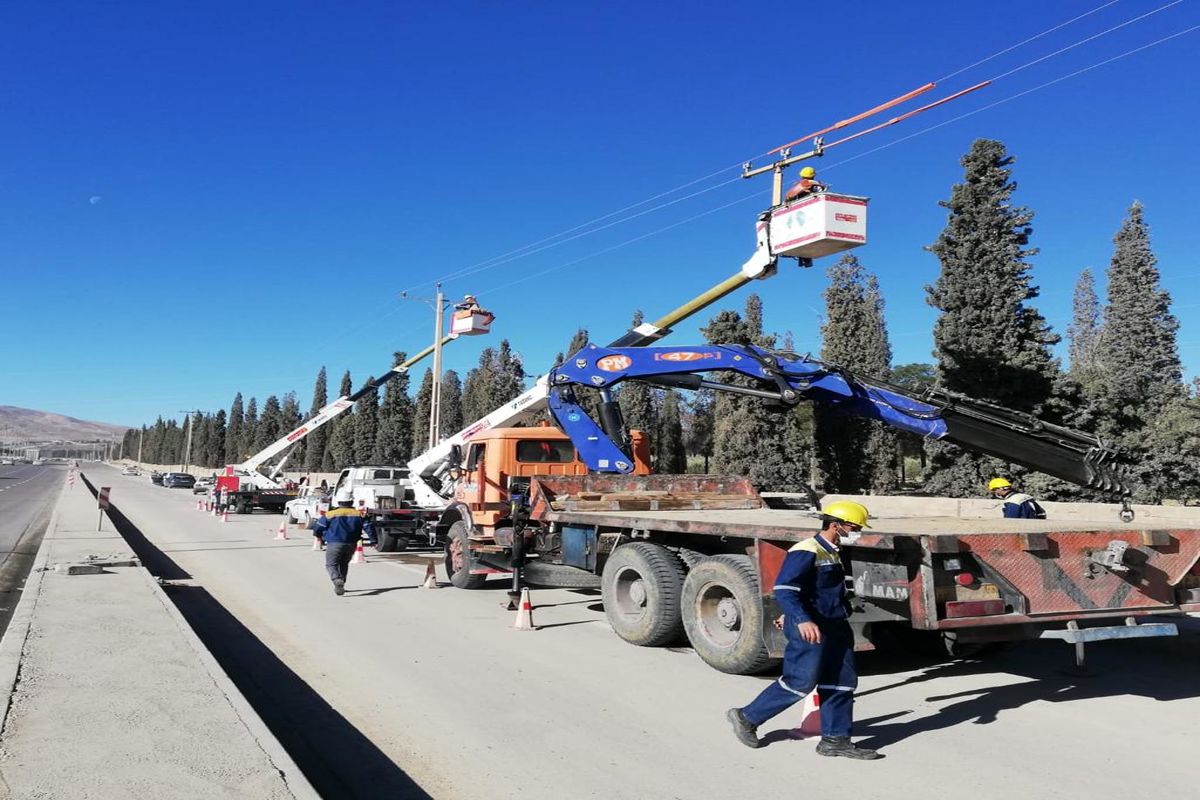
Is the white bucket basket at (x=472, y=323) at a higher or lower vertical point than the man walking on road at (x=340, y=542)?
higher

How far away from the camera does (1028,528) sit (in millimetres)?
6824

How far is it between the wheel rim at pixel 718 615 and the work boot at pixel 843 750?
1.95 m

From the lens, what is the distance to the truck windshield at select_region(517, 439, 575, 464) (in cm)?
1254

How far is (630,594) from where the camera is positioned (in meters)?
8.48

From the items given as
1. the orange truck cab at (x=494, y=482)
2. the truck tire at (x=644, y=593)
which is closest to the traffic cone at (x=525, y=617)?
the truck tire at (x=644, y=593)

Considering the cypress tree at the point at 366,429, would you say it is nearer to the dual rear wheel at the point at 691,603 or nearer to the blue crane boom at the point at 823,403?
the blue crane boom at the point at 823,403

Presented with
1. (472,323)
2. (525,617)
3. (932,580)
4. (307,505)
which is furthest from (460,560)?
(472,323)

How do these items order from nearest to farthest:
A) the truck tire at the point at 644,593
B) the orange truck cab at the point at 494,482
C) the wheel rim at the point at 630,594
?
1. the truck tire at the point at 644,593
2. the wheel rim at the point at 630,594
3. the orange truck cab at the point at 494,482

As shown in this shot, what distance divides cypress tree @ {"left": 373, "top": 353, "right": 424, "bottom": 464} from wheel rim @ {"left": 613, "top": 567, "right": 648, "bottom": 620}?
5549 cm

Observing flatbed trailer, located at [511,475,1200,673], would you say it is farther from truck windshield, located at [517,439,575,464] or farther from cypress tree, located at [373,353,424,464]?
cypress tree, located at [373,353,424,464]

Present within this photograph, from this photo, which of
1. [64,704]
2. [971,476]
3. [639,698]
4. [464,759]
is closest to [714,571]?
[639,698]

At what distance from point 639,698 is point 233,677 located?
3.36 meters

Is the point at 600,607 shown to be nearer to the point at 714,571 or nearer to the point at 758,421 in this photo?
the point at 714,571

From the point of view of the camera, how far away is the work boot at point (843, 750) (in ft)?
16.3
